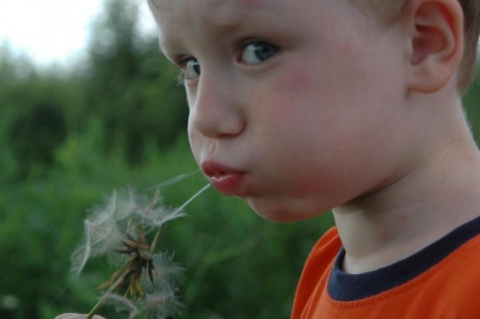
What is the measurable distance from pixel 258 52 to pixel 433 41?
26 cm

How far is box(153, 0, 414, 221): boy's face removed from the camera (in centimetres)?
158

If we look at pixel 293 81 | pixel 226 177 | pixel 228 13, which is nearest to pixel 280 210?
pixel 226 177

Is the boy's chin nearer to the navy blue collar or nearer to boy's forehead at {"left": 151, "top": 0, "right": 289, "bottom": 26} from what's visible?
the navy blue collar

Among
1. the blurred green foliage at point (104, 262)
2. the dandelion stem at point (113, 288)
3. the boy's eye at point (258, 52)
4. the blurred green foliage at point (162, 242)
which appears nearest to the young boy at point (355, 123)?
the boy's eye at point (258, 52)

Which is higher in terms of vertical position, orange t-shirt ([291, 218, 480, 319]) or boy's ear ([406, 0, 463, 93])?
boy's ear ([406, 0, 463, 93])

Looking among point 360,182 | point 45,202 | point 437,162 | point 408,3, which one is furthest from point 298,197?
point 45,202

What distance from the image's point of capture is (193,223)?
13.5 feet

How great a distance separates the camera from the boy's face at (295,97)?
1.58 m

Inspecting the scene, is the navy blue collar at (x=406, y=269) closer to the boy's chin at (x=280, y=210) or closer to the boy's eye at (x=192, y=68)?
the boy's chin at (x=280, y=210)

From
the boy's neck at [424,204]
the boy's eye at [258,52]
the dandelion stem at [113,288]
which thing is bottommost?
the dandelion stem at [113,288]

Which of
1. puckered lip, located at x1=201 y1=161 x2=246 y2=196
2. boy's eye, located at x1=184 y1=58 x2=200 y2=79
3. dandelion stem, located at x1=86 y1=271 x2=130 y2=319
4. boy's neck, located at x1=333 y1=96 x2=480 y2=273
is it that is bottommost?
dandelion stem, located at x1=86 y1=271 x2=130 y2=319

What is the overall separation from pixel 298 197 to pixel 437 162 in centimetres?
22

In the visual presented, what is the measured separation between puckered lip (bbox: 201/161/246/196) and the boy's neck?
0.21m

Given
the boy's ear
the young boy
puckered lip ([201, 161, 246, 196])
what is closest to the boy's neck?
the young boy
